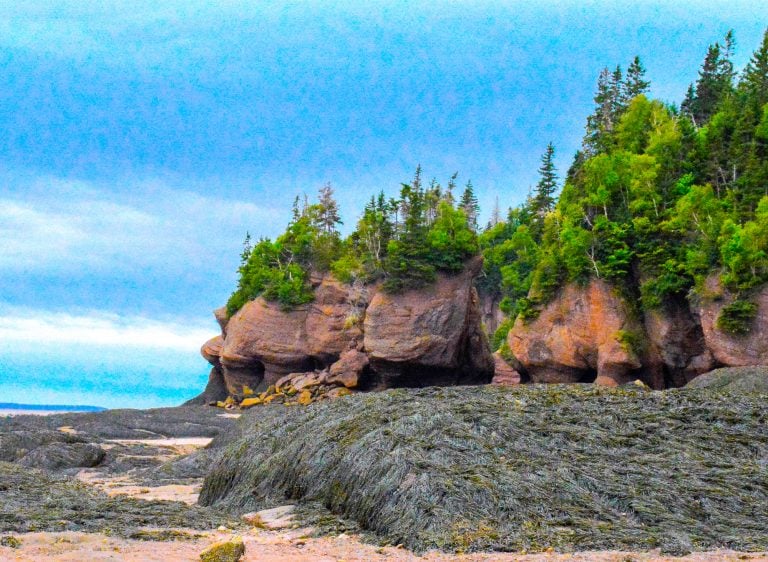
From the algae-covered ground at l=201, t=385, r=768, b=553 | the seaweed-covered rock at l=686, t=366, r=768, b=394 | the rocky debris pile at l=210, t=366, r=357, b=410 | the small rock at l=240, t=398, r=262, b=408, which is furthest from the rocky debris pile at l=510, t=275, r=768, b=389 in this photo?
the algae-covered ground at l=201, t=385, r=768, b=553

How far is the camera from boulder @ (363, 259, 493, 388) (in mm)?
47562

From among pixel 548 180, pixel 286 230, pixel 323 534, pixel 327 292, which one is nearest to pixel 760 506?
pixel 323 534

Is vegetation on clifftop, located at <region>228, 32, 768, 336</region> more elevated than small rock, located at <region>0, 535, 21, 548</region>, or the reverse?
vegetation on clifftop, located at <region>228, 32, 768, 336</region>

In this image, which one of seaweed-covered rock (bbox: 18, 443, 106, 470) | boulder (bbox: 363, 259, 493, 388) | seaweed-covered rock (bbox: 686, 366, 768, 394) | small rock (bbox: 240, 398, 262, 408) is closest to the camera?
seaweed-covered rock (bbox: 18, 443, 106, 470)

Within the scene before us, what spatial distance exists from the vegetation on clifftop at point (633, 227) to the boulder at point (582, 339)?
91 cm

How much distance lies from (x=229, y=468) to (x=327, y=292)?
43.3 metres

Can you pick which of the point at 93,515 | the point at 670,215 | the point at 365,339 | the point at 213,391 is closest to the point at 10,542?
the point at 93,515

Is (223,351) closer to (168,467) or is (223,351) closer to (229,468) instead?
(168,467)

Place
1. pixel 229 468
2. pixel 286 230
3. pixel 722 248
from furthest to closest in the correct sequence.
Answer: pixel 286 230, pixel 722 248, pixel 229 468

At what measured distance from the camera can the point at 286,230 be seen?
6366cm

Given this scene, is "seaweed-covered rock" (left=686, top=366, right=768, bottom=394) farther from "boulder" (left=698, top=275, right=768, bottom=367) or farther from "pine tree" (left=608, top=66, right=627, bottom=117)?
"pine tree" (left=608, top=66, right=627, bottom=117)

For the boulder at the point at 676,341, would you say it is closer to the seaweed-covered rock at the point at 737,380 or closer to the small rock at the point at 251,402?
the seaweed-covered rock at the point at 737,380

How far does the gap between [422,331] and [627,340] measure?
1329 centimetres

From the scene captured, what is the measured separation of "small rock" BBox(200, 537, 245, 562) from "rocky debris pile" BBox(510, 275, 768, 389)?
97.5ft
